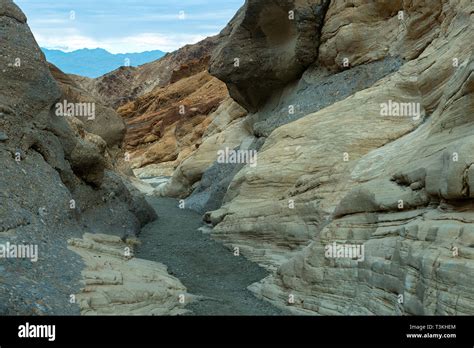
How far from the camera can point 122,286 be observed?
11.3m

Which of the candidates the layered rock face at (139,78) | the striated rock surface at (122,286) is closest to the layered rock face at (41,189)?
the striated rock surface at (122,286)

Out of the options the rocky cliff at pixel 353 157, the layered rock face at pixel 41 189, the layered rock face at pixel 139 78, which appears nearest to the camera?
the rocky cliff at pixel 353 157

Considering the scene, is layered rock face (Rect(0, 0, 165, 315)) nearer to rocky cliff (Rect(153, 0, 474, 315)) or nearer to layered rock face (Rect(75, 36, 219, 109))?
rocky cliff (Rect(153, 0, 474, 315))

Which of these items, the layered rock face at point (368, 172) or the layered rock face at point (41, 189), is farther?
the layered rock face at point (41, 189)

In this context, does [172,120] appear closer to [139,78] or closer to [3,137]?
[139,78]

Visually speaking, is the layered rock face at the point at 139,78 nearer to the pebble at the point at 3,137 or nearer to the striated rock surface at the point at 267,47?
the striated rock surface at the point at 267,47

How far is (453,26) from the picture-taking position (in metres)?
15.7

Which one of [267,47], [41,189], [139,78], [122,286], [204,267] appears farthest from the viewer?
[139,78]

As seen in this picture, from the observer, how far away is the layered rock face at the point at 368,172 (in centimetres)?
871

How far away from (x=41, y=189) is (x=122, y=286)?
4460 millimetres

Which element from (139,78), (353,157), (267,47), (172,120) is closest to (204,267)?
(353,157)

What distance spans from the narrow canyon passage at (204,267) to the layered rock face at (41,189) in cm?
152

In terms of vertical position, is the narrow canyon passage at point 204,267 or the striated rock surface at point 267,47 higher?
the striated rock surface at point 267,47
